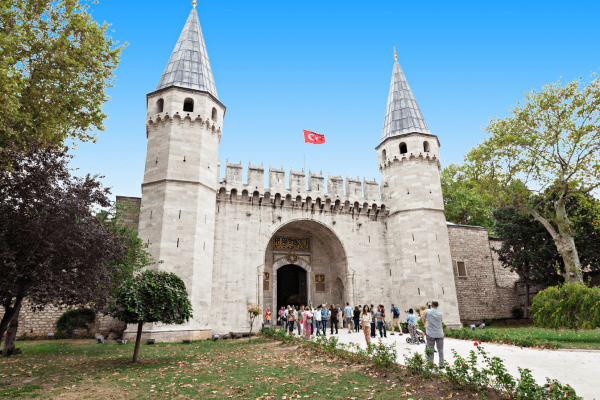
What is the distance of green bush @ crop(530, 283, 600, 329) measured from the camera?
1264cm

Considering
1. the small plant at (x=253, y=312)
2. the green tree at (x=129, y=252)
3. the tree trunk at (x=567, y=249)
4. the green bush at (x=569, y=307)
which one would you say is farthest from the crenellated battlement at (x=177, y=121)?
the tree trunk at (x=567, y=249)

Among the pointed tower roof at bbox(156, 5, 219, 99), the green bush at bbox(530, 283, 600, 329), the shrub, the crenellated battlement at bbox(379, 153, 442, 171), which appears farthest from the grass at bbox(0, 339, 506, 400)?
the shrub

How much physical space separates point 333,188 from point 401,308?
8512mm

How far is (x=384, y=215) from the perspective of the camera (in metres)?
24.6

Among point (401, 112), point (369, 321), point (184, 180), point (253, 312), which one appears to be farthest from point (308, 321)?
point (401, 112)

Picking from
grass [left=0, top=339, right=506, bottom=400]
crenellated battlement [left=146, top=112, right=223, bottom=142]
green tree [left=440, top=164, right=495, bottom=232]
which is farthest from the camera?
green tree [left=440, top=164, right=495, bottom=232]

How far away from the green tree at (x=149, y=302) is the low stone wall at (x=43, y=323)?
848 cm

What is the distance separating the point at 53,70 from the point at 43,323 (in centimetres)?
1291

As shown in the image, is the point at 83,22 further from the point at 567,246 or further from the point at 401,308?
the point at 567,246

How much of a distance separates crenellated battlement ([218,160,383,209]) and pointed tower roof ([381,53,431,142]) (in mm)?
4063

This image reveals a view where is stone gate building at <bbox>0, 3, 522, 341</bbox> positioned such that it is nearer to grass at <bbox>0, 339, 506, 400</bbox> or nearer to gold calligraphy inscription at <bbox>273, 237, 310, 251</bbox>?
gold calligraphy inscription at <bbox>273, 237, 310, 251</bbox>

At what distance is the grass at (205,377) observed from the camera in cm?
717

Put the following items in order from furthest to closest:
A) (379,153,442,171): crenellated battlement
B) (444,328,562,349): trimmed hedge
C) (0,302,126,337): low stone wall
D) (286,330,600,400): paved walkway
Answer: (379,153,442,171): crenellated battlement < (0,302,126,337): low stone wall < (444,328,562,349): trimmed hedge < (286,330,600,400): paved walkway

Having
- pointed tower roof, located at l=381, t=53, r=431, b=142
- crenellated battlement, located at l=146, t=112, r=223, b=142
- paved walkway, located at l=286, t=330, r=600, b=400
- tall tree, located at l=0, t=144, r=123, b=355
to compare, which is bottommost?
paved walkway, located at l=286, t=330, r=600, b=400
